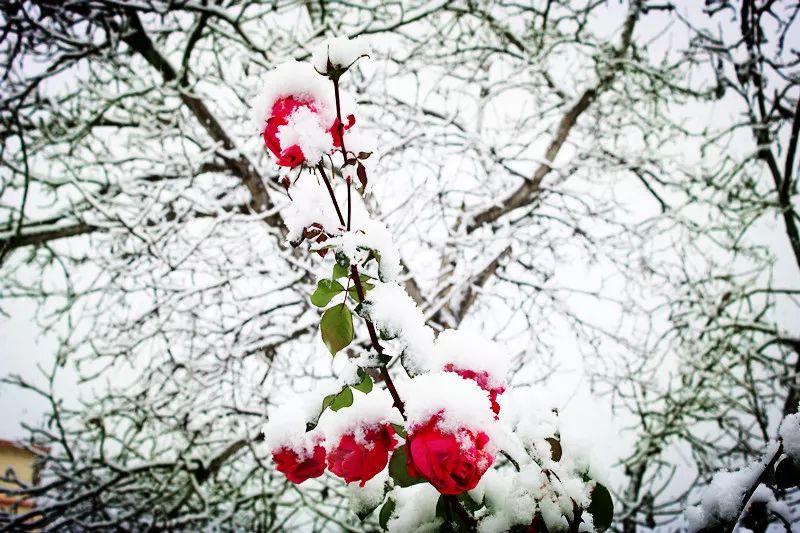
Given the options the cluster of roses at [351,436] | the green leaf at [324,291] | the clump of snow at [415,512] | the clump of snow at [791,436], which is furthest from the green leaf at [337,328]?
the clump of snow at [791,436]

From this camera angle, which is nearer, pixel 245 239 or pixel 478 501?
pixel 478 501

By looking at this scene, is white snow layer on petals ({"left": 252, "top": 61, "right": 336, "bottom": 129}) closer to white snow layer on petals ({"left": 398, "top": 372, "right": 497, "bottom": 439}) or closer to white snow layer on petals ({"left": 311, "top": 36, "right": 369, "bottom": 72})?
white snow layer on petals ({"left": 311, "top": 36, "right": 369, "bottom": 72})

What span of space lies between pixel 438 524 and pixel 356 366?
1.02 ft

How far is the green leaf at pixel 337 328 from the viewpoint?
0.73 metres

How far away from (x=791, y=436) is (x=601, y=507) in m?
0.31

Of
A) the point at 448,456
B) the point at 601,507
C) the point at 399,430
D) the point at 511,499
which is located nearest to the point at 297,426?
the point at 399,430

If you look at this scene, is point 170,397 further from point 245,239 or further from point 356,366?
point 356,366

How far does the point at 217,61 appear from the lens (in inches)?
146

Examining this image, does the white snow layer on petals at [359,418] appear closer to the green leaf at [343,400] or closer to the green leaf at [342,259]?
the green leaf at [343,400]

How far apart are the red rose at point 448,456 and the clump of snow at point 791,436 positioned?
38 cm

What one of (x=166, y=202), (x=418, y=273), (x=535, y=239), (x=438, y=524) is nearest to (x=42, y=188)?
(x=166, y=202)

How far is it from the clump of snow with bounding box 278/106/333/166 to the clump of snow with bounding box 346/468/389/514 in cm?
55

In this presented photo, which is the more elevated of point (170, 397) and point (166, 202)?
point (166, 202)

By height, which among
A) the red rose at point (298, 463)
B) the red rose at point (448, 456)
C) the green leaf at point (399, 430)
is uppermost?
the red rose at point (298, 463)
